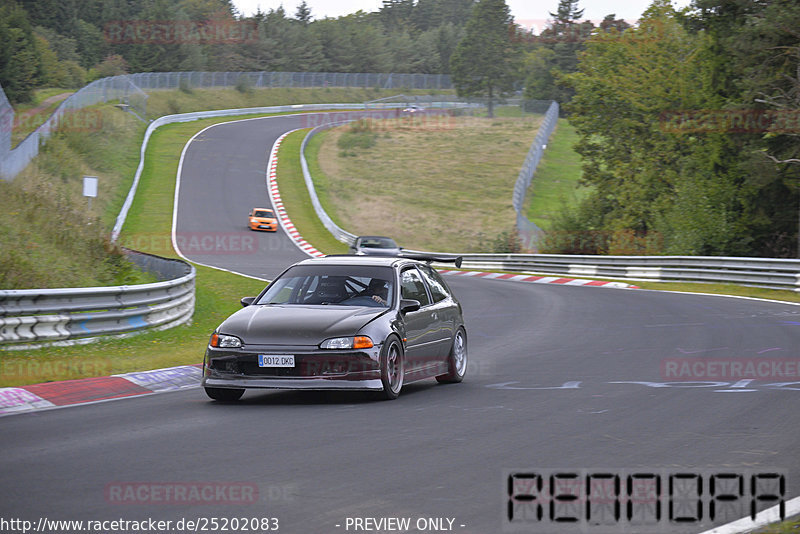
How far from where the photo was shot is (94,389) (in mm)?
11328

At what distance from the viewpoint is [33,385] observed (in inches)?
443

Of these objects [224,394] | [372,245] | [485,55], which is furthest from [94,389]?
[485,55]

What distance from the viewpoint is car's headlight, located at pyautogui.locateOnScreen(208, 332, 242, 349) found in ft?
33.2

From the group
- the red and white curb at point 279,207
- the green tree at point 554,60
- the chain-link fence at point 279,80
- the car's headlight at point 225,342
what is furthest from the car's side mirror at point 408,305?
the green tree at point 554,60

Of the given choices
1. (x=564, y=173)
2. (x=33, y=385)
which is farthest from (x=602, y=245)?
(x=33, y=385)

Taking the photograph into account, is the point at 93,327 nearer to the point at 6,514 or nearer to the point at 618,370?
the point at 618,370

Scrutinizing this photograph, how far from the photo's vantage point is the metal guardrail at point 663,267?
29766 millimetres

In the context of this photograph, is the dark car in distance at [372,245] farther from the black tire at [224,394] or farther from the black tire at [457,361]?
the black tire at [224,394]

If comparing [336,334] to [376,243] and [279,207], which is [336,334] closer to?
[376,243]

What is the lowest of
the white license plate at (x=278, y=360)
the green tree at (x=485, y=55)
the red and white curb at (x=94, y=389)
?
the red and white curb at (x=94, y=389)

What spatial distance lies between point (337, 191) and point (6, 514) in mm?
62844

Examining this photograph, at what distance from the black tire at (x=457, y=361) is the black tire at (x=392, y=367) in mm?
1683

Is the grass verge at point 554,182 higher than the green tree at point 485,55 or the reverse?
the reverse

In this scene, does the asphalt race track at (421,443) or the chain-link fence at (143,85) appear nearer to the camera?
the asphalt race track at (421,443)
